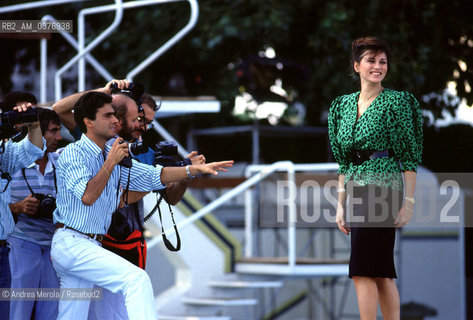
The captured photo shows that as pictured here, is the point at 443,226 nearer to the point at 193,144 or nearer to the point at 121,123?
the point at 193,144

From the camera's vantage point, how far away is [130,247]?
16.6ft

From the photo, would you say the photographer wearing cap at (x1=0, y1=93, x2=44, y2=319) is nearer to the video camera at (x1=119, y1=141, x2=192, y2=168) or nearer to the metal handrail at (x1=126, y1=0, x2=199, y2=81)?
the video camera at (x1=119, y1=141, x2=192, y2=168)

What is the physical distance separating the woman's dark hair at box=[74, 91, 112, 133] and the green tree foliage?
669 centimetres

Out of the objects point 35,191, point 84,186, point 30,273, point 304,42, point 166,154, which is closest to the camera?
point 84,186

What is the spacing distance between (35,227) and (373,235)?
2075 millimetres

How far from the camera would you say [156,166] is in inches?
191

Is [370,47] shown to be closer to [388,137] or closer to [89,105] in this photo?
[388,137]

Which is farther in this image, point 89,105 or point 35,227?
point 35,227

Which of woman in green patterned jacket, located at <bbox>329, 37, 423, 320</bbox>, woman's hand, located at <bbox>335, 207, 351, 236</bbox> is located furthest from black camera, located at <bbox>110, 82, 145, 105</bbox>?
woman's hand, located at <bbox>335, 207, 351, 236</bbox>

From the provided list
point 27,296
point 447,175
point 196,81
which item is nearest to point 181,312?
point 27,296

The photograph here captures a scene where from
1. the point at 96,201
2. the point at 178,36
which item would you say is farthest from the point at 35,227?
the point at 178,36

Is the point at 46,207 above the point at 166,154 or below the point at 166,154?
below

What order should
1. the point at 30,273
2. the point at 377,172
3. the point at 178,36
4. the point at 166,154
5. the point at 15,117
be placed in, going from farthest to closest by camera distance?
the point at 178,36 < the point at 30,273 < the point at 166,154 < the point at 15,117 < the point at 377,172

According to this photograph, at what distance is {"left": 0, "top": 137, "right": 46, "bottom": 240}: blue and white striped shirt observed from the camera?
A: 4879 millimetres
